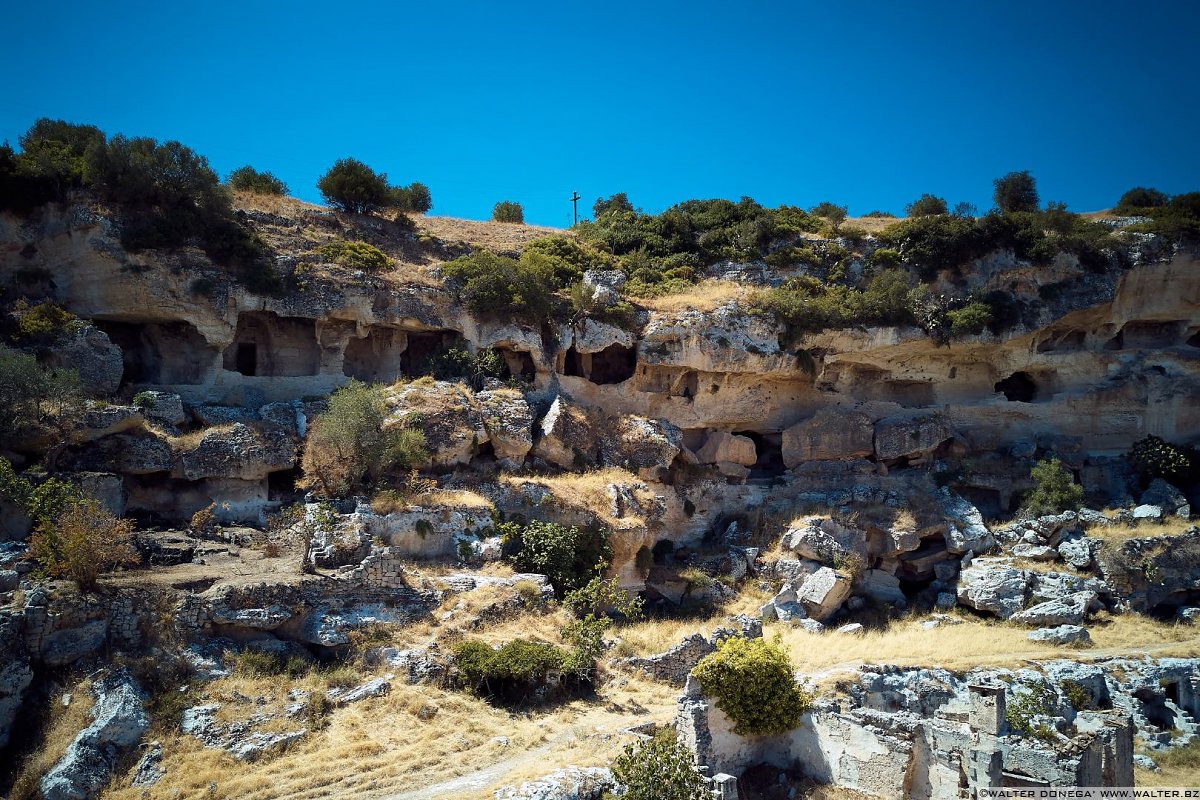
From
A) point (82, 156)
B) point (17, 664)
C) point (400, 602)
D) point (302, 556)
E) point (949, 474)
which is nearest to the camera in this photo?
point (17, 664)

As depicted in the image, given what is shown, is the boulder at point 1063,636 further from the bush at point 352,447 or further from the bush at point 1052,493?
the bush at point 352,447

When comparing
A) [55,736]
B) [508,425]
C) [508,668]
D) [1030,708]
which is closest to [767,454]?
[508,425]

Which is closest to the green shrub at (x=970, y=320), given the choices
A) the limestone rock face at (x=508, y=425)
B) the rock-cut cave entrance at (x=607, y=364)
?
the rock-cut cave entrance at (x=607, y=364)

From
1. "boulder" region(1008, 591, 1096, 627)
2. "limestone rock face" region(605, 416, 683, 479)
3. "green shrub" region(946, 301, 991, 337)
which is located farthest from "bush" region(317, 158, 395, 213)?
"boulder" region(1008, 591, 1096, 627)

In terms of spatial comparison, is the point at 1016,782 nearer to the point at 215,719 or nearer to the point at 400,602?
the point at 400,602

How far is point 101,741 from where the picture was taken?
12430 millimetres

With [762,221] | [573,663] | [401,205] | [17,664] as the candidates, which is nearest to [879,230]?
[762,221]

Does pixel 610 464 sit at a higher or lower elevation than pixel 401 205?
lower

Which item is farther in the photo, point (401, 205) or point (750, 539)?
point (401, 205)

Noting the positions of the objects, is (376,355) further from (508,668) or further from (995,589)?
(995,589)

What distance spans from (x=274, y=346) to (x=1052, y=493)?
26374mm

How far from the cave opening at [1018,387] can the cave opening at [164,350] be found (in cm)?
2944

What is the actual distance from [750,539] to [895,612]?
4811mm

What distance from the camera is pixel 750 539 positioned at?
2642 centimetres
